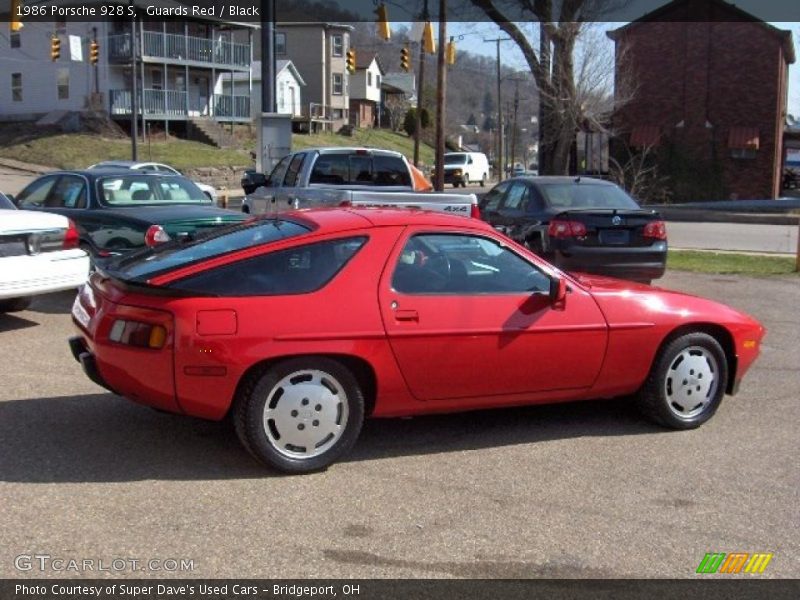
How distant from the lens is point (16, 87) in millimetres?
47312

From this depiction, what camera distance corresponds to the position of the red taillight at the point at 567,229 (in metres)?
10.5

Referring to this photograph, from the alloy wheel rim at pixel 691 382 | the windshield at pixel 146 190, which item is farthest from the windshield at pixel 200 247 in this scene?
the windshield at pixel 146 190

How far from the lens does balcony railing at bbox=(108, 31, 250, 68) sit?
44062 millimetres

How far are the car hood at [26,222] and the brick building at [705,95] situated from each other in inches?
1221

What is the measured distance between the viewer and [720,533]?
432 centimetres

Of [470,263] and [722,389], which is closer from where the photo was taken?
[470,263]

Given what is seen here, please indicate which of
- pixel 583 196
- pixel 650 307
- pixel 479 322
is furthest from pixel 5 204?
pixel 650 307

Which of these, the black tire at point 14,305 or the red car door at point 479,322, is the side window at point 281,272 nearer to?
the red car door at point 479,322

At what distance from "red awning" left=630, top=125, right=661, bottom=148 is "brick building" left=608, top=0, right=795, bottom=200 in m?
0.04

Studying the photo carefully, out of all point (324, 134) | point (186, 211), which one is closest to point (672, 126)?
point (324, 134)

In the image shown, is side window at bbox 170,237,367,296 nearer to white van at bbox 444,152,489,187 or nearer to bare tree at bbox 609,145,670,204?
bare tree at bbox 609,145,670,204

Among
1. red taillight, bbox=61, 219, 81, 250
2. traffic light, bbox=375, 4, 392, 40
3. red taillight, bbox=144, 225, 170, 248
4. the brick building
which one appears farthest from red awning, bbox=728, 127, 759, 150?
red taillight, bbox=61, 219, 81, 250

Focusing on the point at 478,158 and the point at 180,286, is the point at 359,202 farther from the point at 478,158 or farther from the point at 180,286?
the point at 478,158

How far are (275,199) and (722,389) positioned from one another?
7.68 metres
